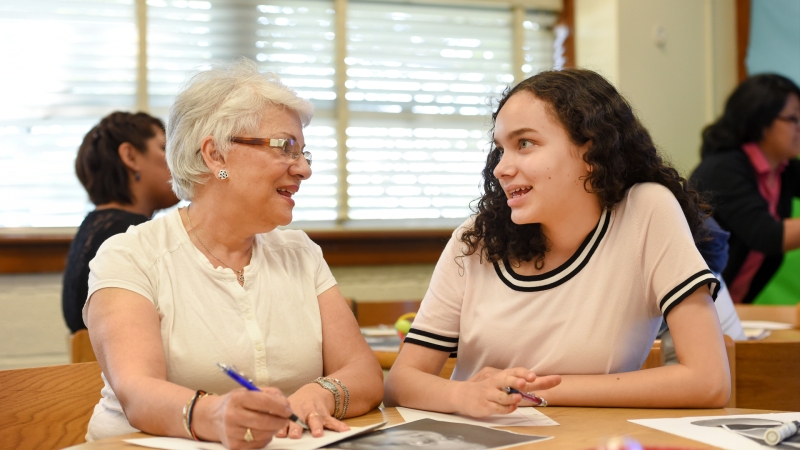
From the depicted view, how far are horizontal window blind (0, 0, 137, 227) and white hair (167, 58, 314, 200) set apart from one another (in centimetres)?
220

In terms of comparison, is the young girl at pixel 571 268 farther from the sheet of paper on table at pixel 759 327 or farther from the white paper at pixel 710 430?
the sheet of paper on table at pixel 759 327

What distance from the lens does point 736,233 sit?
3445 millimetres

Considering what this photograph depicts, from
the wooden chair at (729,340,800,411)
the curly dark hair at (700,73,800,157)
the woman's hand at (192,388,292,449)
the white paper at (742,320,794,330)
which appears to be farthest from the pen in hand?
the curly dark hair at (700,73,800,157)

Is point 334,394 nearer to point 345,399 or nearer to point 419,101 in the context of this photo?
point 345,399

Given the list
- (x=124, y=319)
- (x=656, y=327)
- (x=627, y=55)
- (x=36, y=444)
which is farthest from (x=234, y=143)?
(x=627, y=55)

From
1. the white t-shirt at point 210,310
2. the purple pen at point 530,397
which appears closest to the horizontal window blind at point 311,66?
the white t-shirt at point 210,310

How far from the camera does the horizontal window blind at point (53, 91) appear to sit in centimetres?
353

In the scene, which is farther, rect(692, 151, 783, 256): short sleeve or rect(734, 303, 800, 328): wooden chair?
rect(692, 151, 783, 256): short sleeve

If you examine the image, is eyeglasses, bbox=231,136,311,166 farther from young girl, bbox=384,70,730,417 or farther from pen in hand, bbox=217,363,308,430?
pen in hand, bbox=217,363,308,430

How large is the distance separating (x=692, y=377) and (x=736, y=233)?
229cm

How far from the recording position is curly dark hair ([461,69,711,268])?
1591mm

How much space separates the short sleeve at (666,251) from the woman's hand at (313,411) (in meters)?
0.68

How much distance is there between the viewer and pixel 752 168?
137 inches

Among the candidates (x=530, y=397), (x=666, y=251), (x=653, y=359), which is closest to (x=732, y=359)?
(x=653, y=359)
